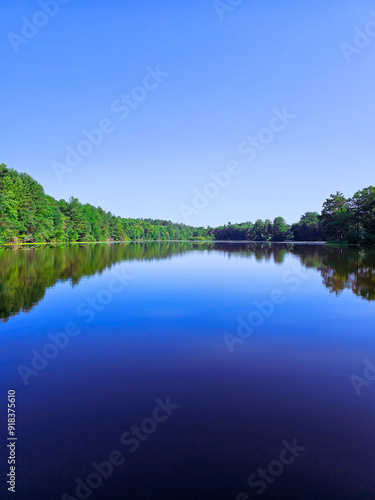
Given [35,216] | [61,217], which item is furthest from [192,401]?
[61,217]

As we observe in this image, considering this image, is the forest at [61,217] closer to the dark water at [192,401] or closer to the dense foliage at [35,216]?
the dense foliage at [35,216]

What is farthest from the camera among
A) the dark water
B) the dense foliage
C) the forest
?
the forest

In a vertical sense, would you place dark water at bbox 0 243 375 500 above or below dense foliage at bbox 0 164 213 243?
below

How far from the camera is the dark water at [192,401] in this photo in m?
3.54

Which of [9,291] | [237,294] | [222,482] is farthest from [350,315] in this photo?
[9,291]

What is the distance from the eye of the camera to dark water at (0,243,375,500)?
354 cm

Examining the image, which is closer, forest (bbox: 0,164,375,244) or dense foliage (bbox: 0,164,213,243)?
dense foliage (bbox: 0,164,213,243)

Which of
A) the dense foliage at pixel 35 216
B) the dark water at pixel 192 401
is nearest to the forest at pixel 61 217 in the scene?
the dense foliage at pixel 35 216

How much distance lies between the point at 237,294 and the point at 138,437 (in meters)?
11.1

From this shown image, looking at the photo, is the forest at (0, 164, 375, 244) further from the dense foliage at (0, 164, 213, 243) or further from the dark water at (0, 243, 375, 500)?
the dark water at (0, 243, 375, 500)

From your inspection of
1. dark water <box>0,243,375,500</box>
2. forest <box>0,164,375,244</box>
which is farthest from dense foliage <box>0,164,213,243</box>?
dark water <box>0,243,375,500</box>

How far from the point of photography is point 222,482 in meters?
3.46

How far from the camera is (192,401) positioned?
5223 mm

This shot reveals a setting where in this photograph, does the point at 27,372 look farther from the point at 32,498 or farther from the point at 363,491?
the point at 363,491
